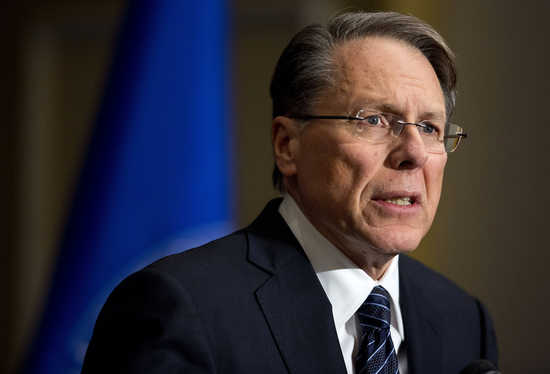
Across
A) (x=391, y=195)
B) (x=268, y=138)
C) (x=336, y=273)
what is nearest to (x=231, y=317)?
(x=336, y=273)

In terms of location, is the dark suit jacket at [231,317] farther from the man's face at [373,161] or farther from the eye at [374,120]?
the eye at [374,120]

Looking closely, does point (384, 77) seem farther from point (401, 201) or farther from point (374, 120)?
point (401, 201)

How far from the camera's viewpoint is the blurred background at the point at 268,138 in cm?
333

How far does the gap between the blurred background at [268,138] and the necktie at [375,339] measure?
134cm

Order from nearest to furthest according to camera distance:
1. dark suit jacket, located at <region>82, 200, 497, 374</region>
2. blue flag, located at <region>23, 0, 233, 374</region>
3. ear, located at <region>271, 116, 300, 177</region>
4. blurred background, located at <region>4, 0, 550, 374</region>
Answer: dark suit jacket, located at <region>82, 200, 497, 374</region>
ear, located at <region>271, 116, 300, 177</region>
blue flag, located at <region>23, 0, 233, 374</region>
blurred background, located at <region>4, 0, 550, 374</region>

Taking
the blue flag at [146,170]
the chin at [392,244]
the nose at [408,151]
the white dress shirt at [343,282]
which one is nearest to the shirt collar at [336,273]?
the white dress shirt at [343,282]

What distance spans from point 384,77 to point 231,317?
0.60m

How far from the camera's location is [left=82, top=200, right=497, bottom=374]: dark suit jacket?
1.20m

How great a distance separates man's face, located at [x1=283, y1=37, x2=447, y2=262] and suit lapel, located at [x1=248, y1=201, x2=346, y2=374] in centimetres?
11

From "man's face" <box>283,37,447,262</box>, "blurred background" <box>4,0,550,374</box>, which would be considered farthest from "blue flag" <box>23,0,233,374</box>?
"man's face" <box>283,37,447,262</box>

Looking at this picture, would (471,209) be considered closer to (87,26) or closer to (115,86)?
(115,86)

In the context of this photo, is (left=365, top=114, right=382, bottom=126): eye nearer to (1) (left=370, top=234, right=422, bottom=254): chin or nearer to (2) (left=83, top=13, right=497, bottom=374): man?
(2) (left=83, top=13, right=497, bottom=374): man

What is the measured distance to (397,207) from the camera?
140 cm

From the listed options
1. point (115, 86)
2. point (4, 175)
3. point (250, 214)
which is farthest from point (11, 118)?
point (115, 86)
